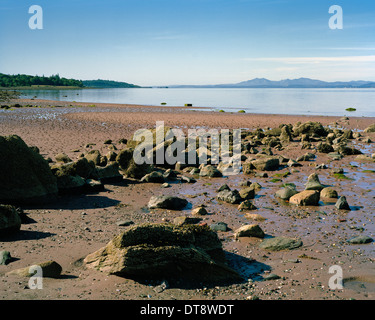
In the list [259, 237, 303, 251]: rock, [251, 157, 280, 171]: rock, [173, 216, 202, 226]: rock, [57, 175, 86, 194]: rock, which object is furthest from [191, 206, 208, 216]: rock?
[251, 157, 280, 171]: rock

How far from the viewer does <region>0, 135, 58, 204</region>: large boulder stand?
934 cm

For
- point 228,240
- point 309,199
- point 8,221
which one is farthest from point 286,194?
point 8,221

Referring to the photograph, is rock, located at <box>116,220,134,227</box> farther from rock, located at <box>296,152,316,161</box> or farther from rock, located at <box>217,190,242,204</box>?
rock, located at <box>296,152,316,161</box>

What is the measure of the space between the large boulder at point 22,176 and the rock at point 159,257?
14.0 ft

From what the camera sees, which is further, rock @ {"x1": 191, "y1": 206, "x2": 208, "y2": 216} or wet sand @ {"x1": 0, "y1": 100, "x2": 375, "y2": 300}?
rock @ {"x1": 191, "y1": 206, "x2": 208, "y2": 216}

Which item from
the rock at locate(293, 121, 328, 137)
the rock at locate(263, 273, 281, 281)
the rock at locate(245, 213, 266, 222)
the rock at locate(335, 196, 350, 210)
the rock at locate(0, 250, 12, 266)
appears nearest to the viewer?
the rock at locate(263, 273, 281, 281)

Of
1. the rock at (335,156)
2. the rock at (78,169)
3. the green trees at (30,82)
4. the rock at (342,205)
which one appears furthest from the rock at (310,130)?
the green trees at (30,82)

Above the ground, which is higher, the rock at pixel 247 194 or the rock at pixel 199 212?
the rock at pixel 247 194

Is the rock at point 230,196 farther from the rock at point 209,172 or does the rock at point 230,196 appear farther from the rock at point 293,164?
the rock at point 293,164

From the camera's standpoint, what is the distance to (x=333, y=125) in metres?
32.2

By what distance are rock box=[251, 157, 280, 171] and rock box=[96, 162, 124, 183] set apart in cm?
583

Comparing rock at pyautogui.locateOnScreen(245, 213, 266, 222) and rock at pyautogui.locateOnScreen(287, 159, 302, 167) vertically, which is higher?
rock at pyautogui.locateOnScreen(287, 159, 302, 167)

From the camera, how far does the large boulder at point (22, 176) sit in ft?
30.7
